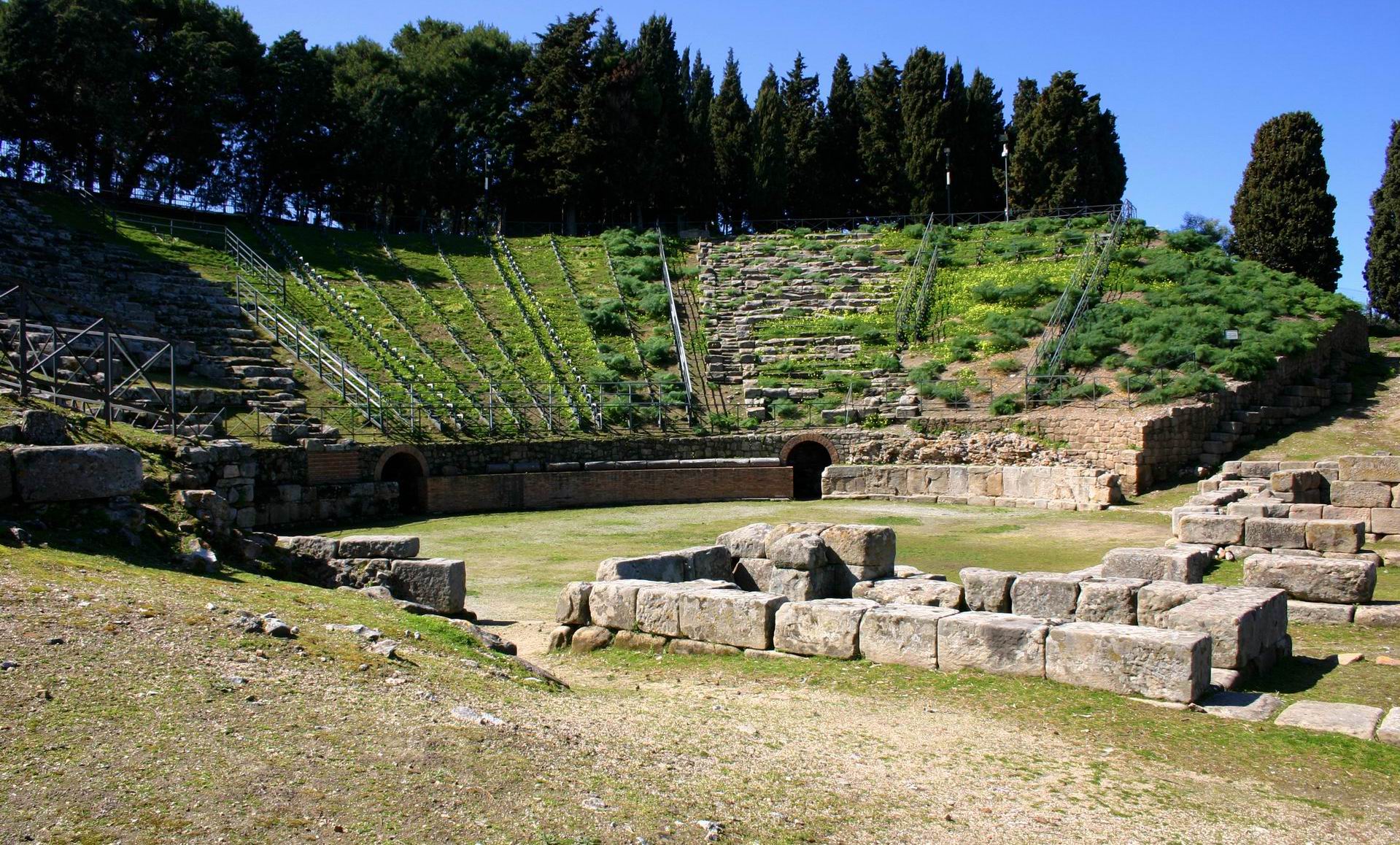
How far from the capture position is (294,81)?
160 ft

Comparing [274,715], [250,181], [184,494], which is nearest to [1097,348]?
[184,494]

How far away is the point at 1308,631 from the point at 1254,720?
14.0 ft

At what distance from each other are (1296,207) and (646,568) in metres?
40.9

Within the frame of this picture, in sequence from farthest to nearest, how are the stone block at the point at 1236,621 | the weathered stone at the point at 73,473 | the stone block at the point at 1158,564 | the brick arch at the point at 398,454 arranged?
the brick arch at the point at 398,454 < the stone block at the point at 1158,564 < the weathered stone at the point at 73,473 < the stone block at the point at 1236,621

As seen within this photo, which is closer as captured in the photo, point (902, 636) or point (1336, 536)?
point (902, 636)

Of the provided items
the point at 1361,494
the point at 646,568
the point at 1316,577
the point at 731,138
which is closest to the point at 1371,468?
the point at 1361,494

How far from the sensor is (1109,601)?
1091 centimetres

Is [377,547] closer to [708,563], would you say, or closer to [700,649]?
[708,563]

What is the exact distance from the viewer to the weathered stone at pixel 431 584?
12.9 metres

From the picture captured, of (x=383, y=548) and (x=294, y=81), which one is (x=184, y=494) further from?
(x=294, y=81)

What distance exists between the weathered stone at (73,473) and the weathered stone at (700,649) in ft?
18.6

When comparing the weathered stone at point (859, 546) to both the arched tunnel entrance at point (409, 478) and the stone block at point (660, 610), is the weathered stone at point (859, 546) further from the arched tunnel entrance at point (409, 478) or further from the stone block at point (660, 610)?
the arched tunnel entrance at point (409, 478)

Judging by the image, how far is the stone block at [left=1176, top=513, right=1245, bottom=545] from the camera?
53.1 ft

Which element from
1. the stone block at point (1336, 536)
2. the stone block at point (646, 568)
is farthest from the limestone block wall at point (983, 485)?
the stone block at point (646, 568)
